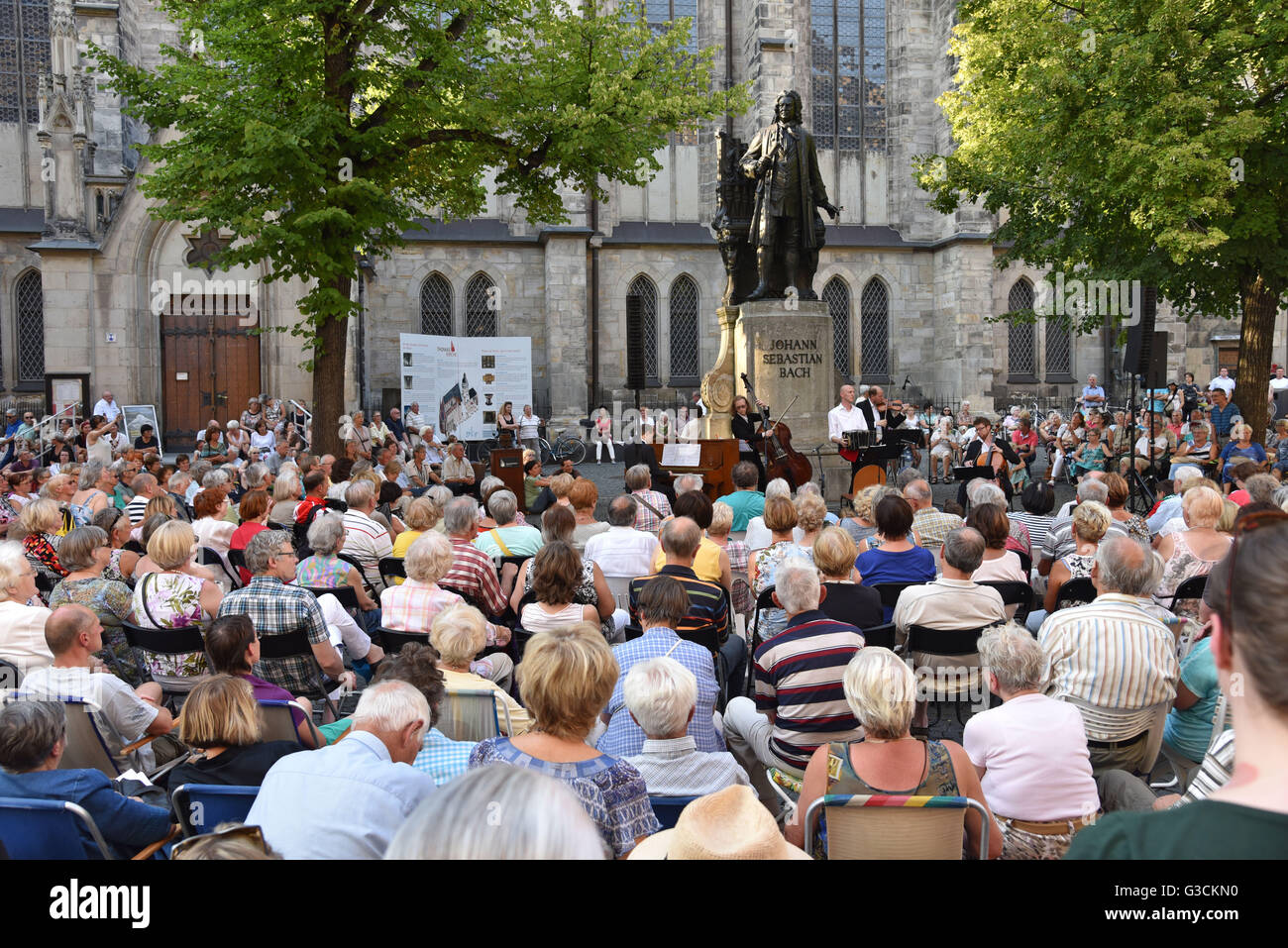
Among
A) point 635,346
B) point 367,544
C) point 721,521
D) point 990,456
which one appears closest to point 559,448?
point 635,346

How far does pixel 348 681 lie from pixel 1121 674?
3.64 meters

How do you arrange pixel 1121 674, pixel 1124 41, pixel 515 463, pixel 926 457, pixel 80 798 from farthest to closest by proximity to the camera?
1. pixel 926 457
2. pixel 1124 41
3. pixel 515 463
4. pixel 1121 674
5. pixel 80 798

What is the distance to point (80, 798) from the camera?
313 centimetres

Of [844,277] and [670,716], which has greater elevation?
[844,277]

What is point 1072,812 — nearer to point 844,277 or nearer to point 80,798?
point 80,798

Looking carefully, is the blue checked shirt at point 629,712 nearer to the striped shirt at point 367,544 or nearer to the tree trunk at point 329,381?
the striped shirt at point 367,544

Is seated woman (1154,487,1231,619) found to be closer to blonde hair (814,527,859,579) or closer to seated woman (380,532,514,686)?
blonde hair (814,527,859,579)

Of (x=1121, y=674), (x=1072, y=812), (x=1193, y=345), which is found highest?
(x=1193, y=345)

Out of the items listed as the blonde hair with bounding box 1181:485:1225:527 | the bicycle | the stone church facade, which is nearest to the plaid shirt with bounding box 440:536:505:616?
the blonde hair with bounding box 1181:485:1225:527

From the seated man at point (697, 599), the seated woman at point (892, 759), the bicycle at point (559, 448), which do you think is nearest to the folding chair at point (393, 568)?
the seated man at point (697, 599)

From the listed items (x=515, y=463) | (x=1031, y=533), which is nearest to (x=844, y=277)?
(x=515, y=463)

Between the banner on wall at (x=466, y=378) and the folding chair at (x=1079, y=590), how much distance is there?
1866cm

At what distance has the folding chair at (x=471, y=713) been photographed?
4027mm

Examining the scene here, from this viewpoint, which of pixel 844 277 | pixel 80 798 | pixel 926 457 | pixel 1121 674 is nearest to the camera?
pixel 80 798
